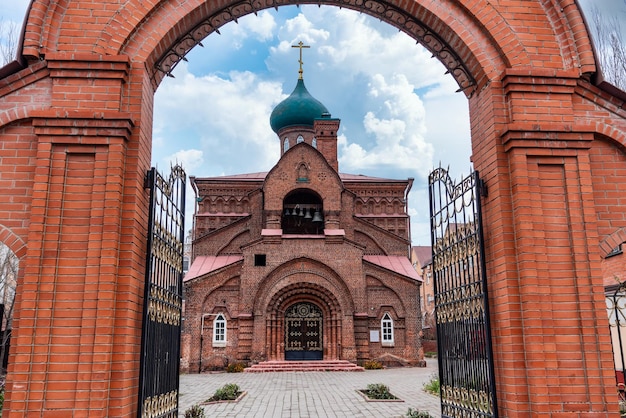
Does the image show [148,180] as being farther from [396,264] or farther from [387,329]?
[396,264]

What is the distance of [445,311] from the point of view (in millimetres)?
5891

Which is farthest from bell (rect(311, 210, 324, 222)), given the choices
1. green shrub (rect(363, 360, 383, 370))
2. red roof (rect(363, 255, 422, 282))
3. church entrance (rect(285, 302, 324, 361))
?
green shrub (rect(363, 360, 383, 370))

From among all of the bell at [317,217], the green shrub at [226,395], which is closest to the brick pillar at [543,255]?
the green shrub at [226,395]

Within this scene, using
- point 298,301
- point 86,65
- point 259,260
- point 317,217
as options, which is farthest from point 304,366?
point 86,65

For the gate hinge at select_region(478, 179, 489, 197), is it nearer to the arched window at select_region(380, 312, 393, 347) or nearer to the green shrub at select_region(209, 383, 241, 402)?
the green shrub at select_region(209, 383, 241, 402)

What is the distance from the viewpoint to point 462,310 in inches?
215

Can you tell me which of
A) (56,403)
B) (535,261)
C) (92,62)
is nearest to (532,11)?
(535,261)

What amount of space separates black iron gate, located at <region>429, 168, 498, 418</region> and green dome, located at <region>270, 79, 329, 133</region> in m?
25.4

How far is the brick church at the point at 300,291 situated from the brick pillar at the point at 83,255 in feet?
54.0

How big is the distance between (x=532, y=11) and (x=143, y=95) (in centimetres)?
381

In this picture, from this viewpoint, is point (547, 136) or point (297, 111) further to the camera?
point (297, 111)

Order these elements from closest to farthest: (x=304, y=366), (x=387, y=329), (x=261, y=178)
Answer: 1. (x=304, y=366)
2. (x=387, y=329)
3. (x=261, y=178)

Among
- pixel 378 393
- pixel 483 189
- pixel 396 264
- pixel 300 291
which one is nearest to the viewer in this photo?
pixel 483 189

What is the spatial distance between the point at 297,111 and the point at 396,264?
11.2 meters
